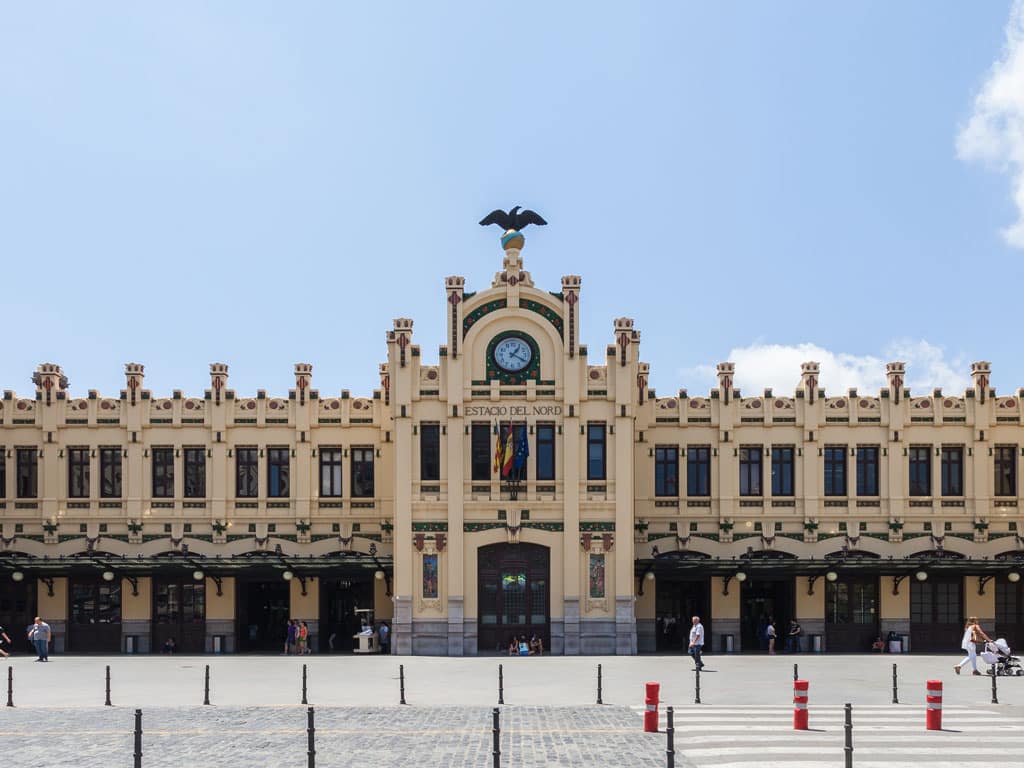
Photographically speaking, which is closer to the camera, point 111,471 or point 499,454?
A: point 499,454

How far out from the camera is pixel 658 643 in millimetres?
42125

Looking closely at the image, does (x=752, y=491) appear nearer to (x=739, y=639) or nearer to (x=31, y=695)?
(x=739, y=639)

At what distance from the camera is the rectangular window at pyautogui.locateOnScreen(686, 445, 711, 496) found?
42.6 m

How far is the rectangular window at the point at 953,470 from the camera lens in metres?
42.3

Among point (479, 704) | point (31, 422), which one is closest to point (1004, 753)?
point (479, 704)

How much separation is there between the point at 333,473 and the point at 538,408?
9.47 meters

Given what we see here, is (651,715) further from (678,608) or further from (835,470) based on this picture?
(835,470)

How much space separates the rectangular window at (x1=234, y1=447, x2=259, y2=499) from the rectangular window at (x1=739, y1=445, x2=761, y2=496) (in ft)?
65.5

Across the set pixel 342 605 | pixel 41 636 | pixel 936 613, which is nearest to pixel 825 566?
pixel 936 613

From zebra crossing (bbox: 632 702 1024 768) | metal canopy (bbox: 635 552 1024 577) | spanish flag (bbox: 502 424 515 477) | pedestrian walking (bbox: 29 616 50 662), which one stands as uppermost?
spanish flag (bbox: 502 424 515 477)

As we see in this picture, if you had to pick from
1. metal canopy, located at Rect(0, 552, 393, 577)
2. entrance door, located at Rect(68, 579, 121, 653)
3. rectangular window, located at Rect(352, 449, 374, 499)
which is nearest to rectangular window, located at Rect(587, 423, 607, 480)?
metal canopy, located at Rect(0, 552, 393, 577)

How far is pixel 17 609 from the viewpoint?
137 feet

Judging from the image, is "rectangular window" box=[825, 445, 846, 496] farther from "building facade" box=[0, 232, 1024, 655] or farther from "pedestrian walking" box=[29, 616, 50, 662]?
"pedestrian walking" box=[29, 616, 50, 662]

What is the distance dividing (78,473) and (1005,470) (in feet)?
125
